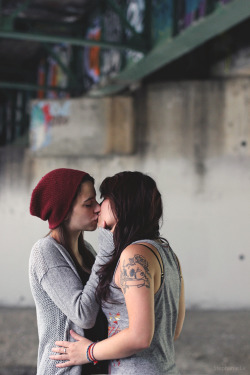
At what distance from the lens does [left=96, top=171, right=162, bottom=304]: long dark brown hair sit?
221 centimetres

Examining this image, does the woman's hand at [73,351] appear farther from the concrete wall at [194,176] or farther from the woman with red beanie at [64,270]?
the concrete wall at [194,176]

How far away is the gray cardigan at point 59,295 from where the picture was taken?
2.27 meters

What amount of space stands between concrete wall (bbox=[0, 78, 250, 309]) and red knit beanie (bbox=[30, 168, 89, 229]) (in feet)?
21.1

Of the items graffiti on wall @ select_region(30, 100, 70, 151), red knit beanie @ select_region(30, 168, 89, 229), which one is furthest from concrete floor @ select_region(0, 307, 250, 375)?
red knit beanie @ select_region(30, 168, 89, 229)

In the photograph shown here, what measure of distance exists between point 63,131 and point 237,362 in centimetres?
522

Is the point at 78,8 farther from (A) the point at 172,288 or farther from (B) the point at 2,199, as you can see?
(A) the point at 172,288

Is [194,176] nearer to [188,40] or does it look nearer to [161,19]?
[161,19]

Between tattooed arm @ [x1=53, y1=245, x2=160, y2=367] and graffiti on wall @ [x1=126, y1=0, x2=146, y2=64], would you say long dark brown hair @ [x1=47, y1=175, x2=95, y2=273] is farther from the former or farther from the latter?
graffiti on wall @ [x1=126, y1=0, x2=146, y2=64]

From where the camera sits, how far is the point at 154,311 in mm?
2195

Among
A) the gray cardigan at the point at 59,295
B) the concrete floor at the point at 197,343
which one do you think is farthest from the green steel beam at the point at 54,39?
the gray cardigan at the point at 59,295

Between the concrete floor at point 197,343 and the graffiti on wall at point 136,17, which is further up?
the graffiti on wall at point 136,17

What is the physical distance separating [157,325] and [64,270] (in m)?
0.52

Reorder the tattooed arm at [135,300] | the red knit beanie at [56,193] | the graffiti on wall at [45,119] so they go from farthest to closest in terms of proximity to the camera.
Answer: the graffiti on wall at [45,119] → the red knit beanie at [56,193] → the tattooed arm at [135,300]

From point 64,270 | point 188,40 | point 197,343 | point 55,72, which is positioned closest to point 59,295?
point 64,270
